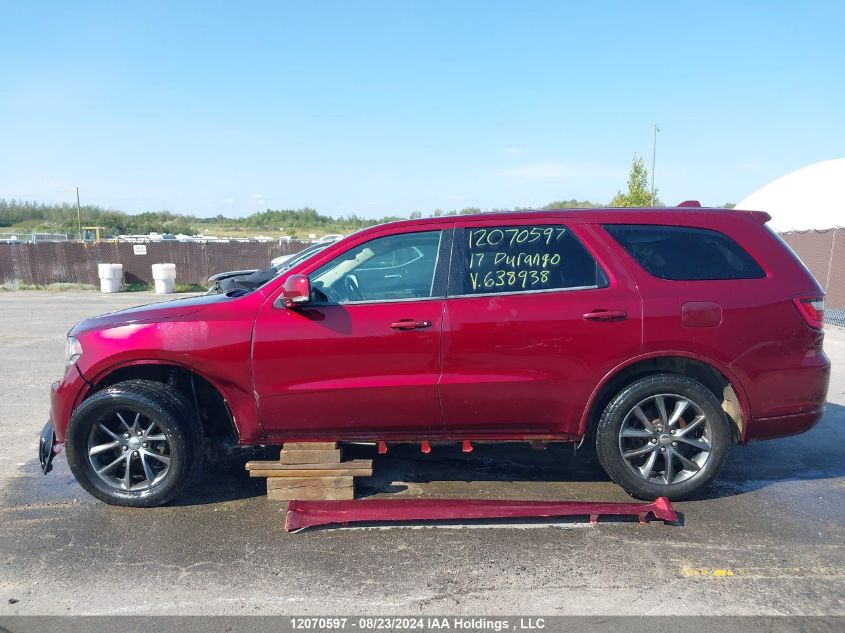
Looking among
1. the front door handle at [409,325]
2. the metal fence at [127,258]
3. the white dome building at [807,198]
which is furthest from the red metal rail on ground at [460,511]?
the white dome building at [807,198]

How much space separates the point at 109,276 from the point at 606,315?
21.9 metres

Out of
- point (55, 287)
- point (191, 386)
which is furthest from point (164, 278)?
point (191, 386)

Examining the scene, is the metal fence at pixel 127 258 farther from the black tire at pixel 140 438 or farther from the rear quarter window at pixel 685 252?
the rear quarter window at pixel 685 252

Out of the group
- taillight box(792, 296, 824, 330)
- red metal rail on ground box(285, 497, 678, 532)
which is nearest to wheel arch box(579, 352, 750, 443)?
red metal rail on ground box(285, 497, 678, 532)

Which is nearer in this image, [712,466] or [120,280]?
[712,466]

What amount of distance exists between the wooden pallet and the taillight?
2.98m

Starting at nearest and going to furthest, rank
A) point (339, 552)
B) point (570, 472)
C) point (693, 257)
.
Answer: point (339, 552), point (693, 257), point (570, 472)

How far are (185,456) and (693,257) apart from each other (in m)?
3.58

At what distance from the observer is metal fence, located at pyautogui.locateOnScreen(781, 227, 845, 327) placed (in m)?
14.7

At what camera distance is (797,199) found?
109 ft

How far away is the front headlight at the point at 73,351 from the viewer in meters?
4.32

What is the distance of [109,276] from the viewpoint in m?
22.5

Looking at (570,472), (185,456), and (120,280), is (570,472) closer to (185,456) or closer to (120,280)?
(185,456)

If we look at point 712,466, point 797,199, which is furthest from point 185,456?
point 797,199
